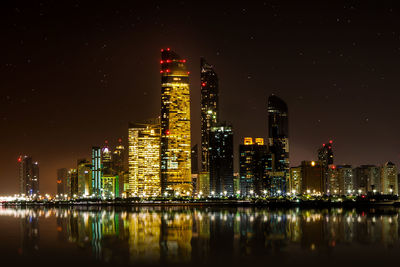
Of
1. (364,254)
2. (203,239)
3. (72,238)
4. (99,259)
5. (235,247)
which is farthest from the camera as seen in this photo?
(72,238)

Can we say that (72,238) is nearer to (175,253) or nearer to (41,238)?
(41,238)

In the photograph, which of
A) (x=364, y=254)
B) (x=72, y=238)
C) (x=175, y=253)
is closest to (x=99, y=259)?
(x=175, y=253)

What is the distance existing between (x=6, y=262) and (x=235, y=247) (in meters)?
15.7

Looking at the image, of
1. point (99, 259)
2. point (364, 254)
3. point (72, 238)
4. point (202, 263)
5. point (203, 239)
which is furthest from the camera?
point (72, 238)

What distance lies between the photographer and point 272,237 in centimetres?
4450

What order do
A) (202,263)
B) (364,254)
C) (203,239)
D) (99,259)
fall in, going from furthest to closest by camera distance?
1. (203,239)
2. (364,254)
3. (99,259)
4. (202,263)

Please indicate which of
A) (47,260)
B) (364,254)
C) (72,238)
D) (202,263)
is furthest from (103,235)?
(364,254)

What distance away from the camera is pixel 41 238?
47.2m

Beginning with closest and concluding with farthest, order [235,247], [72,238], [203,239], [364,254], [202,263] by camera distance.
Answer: [202,263] → [364,254] → [235,247] → [203,239] → [72,238]

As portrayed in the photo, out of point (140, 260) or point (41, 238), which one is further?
point (41, 238)

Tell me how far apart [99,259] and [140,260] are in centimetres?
288

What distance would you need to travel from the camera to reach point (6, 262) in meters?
32.6

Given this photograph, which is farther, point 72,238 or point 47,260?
point 72,238

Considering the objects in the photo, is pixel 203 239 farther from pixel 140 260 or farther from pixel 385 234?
pixel 385 234
